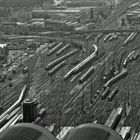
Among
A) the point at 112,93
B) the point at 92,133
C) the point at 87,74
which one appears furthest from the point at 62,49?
the point at 92,133

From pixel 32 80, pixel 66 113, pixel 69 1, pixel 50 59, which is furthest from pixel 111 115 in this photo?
pixel 69 1

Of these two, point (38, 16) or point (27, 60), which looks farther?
point (38, 16)

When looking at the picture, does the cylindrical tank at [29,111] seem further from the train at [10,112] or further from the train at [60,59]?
the train at [60,59]

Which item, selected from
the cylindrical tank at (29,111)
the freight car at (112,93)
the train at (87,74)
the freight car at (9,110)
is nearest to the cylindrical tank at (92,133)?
the cylindrical tank at (29,111)

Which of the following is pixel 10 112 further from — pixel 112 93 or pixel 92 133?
pixel 92 133

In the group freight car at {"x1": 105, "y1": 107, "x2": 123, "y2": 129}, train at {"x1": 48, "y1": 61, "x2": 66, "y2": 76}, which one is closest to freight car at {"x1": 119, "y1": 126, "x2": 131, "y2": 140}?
freight car at {"x1": 105, "y1": 107, "x2": 123, "y2": 129}

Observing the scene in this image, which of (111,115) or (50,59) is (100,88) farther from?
(50,59)
